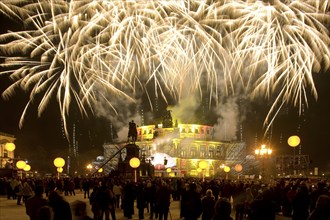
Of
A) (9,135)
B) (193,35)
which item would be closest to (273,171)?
(9,135)

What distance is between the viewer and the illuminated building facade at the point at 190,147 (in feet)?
332

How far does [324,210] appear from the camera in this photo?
695 centimetres

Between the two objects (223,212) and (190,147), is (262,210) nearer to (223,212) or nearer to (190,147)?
(223,212)

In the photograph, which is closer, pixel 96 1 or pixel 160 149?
pixel 96 1

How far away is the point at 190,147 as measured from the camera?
345 ft

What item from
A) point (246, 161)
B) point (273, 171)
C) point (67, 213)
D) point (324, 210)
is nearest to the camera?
point (324, 210)

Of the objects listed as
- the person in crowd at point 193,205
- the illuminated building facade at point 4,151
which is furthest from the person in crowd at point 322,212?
the illuminated building facade at point 4,151

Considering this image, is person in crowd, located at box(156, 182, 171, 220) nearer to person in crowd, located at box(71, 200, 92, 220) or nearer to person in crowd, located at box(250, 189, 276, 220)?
person in crowd, located at box(250, 189, 276, 220)

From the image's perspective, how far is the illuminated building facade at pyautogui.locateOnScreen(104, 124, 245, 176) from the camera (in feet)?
332

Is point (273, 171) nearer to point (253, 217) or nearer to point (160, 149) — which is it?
point (160, 149)

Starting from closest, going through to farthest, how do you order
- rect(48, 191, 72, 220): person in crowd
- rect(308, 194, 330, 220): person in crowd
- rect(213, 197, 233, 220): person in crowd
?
rect(213, 197, 233, 220): person in crowd < rect(308, 194, 330, 220): person in crowd < rect(48, 191, 72, 220): person in crowd

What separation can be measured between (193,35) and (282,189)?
8.84 m

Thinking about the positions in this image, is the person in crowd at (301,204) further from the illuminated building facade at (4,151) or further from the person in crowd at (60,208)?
the illuminated building facade at (4,151)

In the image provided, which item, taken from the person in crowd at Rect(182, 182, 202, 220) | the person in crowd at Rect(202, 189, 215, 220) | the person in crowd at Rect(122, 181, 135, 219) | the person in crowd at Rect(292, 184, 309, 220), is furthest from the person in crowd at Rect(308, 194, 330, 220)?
the person in crowd at Rect(122, 181, 135, 219)
